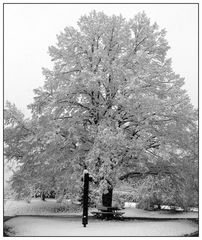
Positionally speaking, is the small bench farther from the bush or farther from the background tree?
the bush

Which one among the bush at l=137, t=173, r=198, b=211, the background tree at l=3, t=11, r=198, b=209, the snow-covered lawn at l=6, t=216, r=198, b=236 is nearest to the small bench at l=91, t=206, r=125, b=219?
the background tree at l=3, t=11, r=198, b=209

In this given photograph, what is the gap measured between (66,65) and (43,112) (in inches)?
119

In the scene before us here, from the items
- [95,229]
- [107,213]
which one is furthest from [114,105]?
[95,229]

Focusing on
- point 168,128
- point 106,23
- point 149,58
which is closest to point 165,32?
point 149,58

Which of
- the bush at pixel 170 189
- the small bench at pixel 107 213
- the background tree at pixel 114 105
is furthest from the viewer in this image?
the bush at pixel 170 189

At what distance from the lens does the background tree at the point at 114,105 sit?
720 inches

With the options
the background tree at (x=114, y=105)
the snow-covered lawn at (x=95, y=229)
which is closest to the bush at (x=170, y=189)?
the background tree at (x=114, y=105)

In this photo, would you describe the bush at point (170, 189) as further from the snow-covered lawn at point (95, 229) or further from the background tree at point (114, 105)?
the snow-covered lawn at point (95, 229)

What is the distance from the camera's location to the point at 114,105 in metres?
20.2

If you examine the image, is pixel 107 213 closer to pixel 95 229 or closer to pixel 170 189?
pixel 95 229

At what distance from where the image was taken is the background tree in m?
18.3

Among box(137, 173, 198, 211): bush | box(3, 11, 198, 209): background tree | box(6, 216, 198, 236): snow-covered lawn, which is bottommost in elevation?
box(6, 216, 198, 236): snow-covered lawn

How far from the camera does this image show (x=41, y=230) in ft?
50.4

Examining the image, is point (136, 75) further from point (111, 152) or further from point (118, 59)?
point (111, 152)
